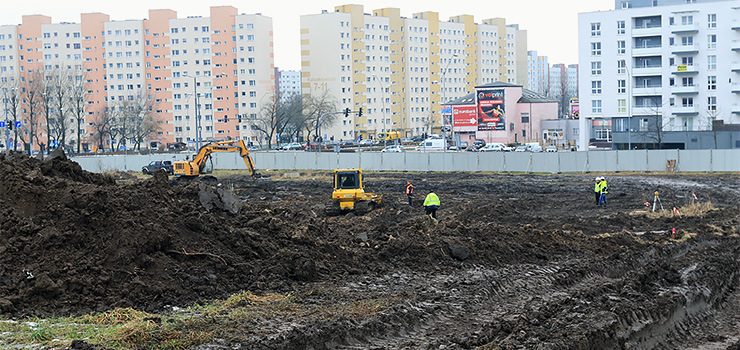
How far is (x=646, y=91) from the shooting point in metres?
76.5

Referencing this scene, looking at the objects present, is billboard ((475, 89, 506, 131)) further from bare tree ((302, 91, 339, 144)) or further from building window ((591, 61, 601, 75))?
bare tree ((302, 91, 339, 144))

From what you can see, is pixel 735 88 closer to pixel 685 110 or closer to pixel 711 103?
pixel 711 103

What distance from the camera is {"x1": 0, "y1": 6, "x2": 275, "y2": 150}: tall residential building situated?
126125 mm

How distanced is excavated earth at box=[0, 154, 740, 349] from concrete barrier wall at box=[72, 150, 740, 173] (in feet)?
101

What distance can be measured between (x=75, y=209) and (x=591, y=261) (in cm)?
1112

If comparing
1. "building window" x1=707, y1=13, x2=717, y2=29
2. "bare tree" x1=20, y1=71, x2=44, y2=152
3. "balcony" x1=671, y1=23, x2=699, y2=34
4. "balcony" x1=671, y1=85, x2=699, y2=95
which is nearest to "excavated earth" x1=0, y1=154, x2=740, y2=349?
"balcony" x1=671, y1=85, x2=699, y2=95

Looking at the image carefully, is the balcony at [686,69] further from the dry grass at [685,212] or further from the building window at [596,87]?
the dry grass at [685,212]

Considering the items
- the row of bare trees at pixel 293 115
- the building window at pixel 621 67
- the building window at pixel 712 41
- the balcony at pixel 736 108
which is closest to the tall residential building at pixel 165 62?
the row of bare trees at pixel 293 115

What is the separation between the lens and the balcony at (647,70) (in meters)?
76.1

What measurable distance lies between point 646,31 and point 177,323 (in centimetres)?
7422

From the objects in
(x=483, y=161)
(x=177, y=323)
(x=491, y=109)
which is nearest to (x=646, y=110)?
(x=491, y=109)

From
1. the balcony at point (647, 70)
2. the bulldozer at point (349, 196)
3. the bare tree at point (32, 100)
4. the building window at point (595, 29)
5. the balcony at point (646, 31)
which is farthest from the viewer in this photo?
the bare tree at point (32, 100)

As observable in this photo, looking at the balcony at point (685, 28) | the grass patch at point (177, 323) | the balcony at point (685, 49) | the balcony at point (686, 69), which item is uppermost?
the balcony at point (685, 28)

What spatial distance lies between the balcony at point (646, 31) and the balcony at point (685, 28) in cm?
139
